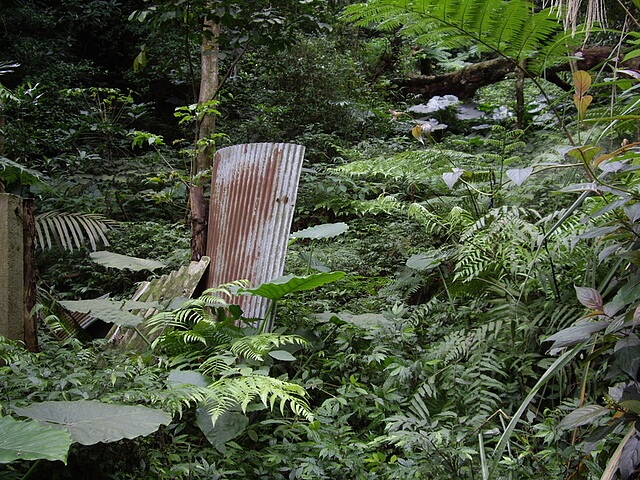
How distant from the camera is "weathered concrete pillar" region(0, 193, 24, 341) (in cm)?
245

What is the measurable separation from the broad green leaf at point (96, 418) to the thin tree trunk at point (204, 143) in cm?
229

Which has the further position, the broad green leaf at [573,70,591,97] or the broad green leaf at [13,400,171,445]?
the broad green leaf at [573,70,591,97]

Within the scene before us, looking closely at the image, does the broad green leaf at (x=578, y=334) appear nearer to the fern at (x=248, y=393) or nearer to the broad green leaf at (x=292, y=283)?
the fern at (x=248, y=393)

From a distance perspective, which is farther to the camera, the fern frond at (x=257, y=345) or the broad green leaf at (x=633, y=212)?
the fern frond at (x=257, y=345)

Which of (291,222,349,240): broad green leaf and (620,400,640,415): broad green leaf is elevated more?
(620,400,640,415): broad green leaf

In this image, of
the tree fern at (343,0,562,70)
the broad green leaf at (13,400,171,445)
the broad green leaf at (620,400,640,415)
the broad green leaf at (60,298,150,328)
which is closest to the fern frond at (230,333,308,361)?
the broad green leaf at (60,298,150,328)

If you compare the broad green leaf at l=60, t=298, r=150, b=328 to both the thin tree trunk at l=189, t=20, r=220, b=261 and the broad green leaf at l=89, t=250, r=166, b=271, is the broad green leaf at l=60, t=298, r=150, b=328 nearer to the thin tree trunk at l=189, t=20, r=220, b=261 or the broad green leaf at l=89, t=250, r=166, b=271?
the broad green leaf at l=89, t=250, r=166, b=271

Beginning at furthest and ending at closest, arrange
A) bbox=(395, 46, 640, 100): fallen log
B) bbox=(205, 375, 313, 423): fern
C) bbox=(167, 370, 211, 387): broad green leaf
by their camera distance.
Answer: bbox=(395, 46, 640, 100): fallen log → bbox=(167, 370, 211, 387): broad green leaf → bbox=(205, 375, 313, 423): fern

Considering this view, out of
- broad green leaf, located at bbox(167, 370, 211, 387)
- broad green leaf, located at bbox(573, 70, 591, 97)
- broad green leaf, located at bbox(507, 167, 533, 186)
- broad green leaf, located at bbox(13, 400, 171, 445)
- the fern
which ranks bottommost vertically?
broad green leaf, located at bbox(167, 370, 211, 387)

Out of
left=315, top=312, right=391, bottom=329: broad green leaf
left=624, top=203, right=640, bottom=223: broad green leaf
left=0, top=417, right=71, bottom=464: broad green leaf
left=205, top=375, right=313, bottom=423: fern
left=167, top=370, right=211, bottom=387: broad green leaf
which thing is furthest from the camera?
left=315, top=312, right=391, bottom=329: broad green leaf

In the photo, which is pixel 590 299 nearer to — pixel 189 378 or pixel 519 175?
pixel 519 175

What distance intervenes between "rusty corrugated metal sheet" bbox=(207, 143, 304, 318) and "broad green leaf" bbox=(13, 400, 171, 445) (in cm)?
150

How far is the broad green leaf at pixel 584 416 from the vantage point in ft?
4.92

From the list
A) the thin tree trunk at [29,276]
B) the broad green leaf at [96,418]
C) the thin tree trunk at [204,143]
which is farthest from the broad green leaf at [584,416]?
the thin tree trunk at [204,143]
